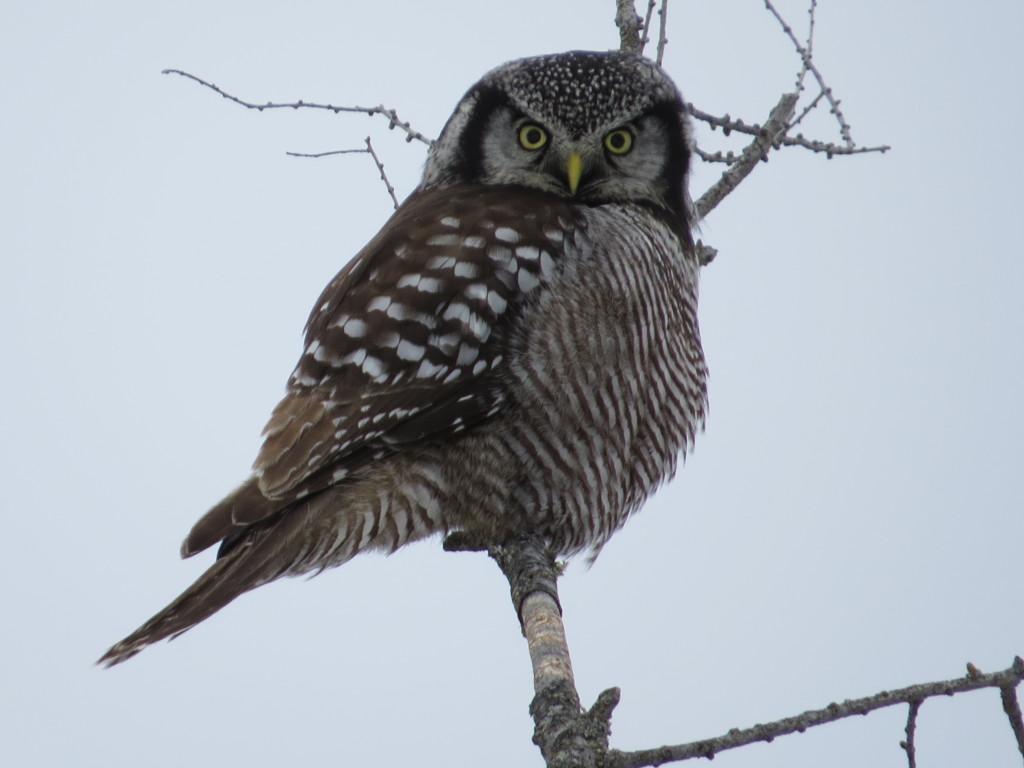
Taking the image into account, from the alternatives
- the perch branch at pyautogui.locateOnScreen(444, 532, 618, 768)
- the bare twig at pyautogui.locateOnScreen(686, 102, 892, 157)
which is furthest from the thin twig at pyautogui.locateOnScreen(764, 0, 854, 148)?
the perch branch at pyautogui.locateOnScreen(444, 532, 618, 768)

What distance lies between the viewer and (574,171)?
163 inches

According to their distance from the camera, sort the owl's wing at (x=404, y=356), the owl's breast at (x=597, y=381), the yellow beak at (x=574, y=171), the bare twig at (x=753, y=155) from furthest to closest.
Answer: the bare twig at (x=753, y=155) → the yellow beak at (x=574, y=171) → the owl's breast at (x=597, y=381) → the owl's wing at (x=404, y=356)

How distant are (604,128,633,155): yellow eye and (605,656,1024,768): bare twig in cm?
239

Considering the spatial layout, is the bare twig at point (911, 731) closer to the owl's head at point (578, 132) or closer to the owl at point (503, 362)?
the owl at point (503, 362)

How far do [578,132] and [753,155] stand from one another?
973 mm

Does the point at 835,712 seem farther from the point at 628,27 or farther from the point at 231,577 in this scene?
the point at 628,27

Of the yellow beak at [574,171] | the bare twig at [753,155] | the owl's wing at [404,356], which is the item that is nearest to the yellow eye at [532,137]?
the yellow beak at [574,171]

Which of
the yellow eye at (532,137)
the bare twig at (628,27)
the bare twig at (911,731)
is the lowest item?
the bare twig at (911,731)

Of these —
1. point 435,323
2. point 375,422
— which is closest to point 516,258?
point 435,323

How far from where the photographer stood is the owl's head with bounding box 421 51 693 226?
13.7ft

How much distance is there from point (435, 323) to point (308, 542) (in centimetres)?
76

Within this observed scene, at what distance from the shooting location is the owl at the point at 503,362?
3.63 metres

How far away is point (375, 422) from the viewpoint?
364 cm

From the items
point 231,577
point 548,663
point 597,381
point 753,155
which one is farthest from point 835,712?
point 753,155
